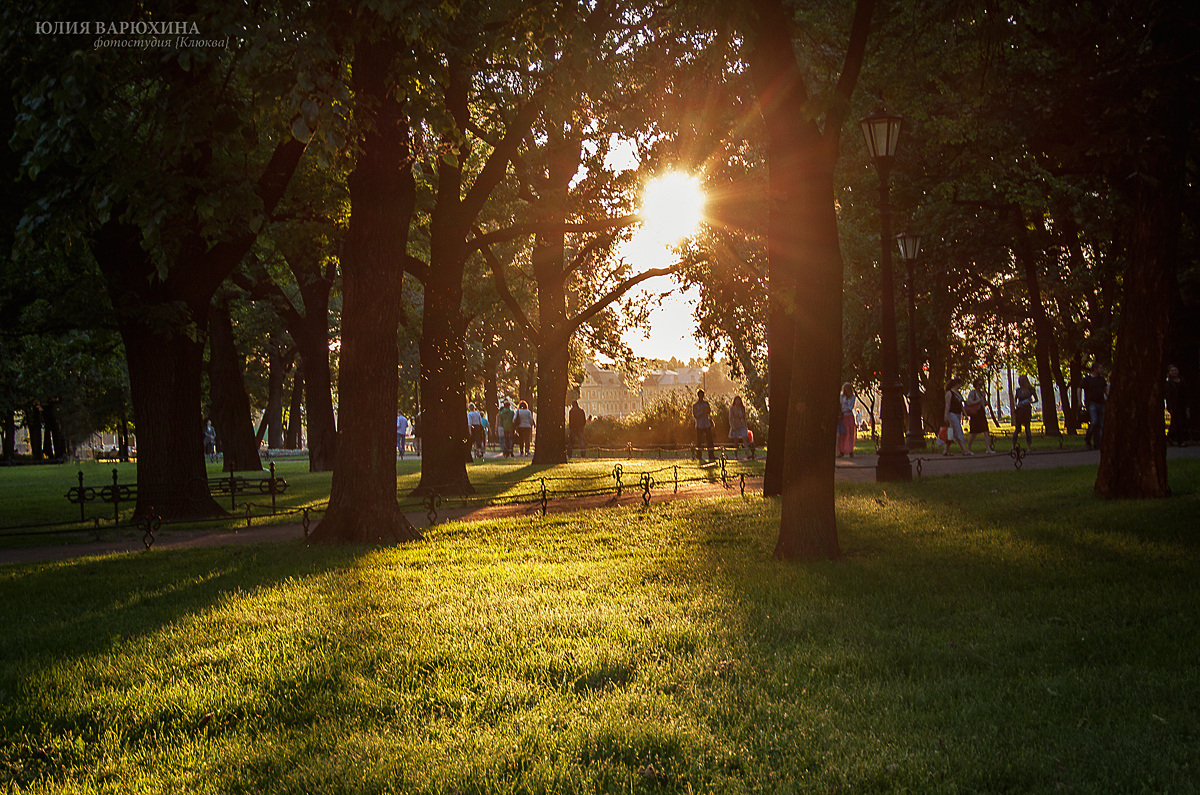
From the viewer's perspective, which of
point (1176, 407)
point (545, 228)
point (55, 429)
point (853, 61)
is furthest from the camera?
point (55, 429)

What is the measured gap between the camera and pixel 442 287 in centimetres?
1560

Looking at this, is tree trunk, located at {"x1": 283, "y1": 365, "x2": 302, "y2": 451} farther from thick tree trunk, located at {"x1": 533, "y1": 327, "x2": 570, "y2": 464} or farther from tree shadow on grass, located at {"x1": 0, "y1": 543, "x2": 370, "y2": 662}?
tree shadow on grass, located at {"x1": 0, "y1": 543, "x2": 370, "y2": 662}

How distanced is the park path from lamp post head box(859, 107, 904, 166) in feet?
18.1

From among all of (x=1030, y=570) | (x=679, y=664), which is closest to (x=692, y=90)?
(x=1030, y=570)

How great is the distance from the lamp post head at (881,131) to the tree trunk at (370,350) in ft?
23.6

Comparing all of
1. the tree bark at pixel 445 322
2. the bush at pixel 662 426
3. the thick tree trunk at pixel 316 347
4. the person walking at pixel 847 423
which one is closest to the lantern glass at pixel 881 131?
the tree bark at pixel 445 322

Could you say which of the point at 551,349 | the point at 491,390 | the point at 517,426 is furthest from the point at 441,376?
the point at 491,390

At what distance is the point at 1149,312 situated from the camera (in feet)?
34.9

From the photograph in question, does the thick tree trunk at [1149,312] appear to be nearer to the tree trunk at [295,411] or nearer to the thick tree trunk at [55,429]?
the tree trunk at [295,411]

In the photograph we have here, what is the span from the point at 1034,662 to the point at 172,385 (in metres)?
12.1

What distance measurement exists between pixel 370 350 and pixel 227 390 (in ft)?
49.3

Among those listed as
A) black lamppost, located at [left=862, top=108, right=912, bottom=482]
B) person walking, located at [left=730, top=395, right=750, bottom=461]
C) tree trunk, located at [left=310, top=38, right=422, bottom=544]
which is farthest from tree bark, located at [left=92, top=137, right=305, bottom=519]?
person walking, located at [left=730, top=395, right=750, bottom=461]

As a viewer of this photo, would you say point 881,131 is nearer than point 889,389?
Yes

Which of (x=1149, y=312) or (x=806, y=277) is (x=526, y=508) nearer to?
(x=806, y=277)
